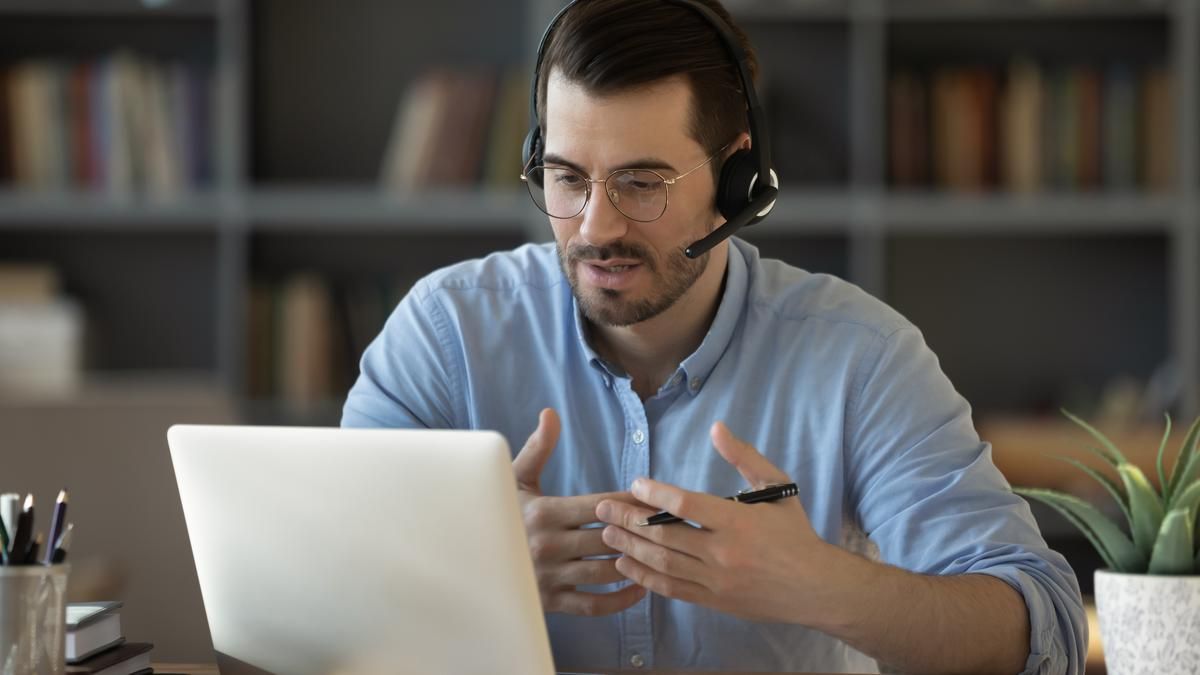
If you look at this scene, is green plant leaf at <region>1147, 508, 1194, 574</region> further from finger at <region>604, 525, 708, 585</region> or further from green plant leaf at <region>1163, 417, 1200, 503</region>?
finger at <region>604, 525, 708, 585</region>

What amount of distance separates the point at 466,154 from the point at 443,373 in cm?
195

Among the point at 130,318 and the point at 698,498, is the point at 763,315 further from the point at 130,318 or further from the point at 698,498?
the point at 130,318

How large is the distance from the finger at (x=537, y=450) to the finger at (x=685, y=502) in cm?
18

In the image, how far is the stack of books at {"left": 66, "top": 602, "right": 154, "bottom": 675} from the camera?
1159 millimetres

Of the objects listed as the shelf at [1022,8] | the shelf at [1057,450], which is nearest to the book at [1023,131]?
the shelf at [1022,8]

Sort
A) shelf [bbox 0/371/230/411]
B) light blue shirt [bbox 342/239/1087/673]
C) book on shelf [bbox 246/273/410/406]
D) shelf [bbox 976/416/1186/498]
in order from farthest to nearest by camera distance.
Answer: book on shelf [bbox 246/273/410/406] → shelf [bbox 976/416/1186/498] → shelf [bbox 0/371/230/411] → light blue shirt [bbox 342/239/1087/673]

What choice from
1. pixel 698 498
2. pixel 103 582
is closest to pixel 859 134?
pixel 103 582

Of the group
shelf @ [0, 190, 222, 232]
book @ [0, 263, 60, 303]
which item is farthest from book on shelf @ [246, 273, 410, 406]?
book @ [0, 263, 60, 303]

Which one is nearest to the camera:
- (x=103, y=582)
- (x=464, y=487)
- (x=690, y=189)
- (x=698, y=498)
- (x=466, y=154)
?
(x=464, y=487)

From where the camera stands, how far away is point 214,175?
140 inches

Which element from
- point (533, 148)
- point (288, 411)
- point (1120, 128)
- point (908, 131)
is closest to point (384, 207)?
point (288, 411)

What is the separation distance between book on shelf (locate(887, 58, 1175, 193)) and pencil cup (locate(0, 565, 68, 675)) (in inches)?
109

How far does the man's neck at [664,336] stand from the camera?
164cm

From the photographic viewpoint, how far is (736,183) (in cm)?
157
